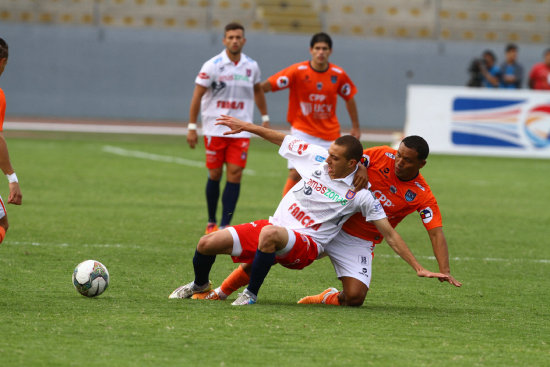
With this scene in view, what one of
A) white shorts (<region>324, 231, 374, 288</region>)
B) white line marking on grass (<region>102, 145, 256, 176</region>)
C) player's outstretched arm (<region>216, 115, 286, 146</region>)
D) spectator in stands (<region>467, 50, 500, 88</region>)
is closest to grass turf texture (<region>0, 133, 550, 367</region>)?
white shorts (<region>324, 231, 374, 288</region>)

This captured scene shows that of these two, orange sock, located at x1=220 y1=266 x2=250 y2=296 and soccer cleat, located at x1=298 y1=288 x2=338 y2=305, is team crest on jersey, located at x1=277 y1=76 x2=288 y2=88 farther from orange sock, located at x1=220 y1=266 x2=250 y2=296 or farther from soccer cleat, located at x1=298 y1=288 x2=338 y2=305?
orange sock, located at x1=220 y1=266 x2=250 y2=296

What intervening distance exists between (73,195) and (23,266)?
4764mm

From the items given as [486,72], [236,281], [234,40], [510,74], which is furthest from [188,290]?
[486,72]

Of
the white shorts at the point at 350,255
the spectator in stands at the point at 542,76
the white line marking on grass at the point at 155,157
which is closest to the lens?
the white shorts at the point at 350,255

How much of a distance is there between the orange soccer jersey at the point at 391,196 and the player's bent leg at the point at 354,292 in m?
0.39

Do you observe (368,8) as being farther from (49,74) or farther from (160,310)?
(160,310)

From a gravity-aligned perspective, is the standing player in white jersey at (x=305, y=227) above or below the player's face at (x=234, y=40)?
below

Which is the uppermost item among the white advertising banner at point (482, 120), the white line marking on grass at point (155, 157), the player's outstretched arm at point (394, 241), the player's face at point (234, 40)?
the player's face at point (234, 40)

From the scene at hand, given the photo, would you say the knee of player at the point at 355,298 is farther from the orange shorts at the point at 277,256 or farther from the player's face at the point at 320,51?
the player's face at the point at 320,51

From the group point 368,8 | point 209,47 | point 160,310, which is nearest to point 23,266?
point 160,310

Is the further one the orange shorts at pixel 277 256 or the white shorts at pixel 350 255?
the white shorts at pixel 350 255

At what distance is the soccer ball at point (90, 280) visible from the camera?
580cm

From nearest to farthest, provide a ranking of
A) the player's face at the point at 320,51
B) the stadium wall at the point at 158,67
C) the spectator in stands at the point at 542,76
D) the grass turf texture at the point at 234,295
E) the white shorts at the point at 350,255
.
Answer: the grass turf texture at the point at 234,295 < the white shorts at the point at 350,255 < the player's face at the point at 320,51 < the spectator in stands at the point at 542,76 < the stadium wall at the point at 158,67

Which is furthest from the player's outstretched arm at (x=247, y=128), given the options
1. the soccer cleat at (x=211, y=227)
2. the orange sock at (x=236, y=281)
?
the soccer cleat at (x=211, y=227)
